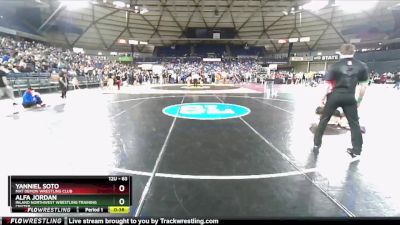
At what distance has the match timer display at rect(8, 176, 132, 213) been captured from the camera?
207cm

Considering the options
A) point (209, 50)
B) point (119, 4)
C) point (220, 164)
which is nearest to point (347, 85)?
point (220, 164)

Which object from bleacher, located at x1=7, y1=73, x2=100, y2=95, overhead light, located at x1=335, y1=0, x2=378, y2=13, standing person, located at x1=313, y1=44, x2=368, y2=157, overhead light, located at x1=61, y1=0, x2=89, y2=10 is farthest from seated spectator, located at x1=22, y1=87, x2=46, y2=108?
overhead light, located at x1=61, y1=0, x2=89, y2=10

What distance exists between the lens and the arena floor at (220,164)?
2357mm

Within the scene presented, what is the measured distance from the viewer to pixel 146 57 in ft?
139

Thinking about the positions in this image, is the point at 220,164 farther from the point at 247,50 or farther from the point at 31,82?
the point at 247,50

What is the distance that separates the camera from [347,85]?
3.69m

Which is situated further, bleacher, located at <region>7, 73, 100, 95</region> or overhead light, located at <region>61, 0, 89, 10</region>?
overhead light, located at <region>61, 0, 89, 10</region>

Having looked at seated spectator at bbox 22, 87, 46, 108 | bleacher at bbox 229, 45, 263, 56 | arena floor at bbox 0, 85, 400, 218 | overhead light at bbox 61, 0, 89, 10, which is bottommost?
arena floor at bbox 0, 85, 400, 218

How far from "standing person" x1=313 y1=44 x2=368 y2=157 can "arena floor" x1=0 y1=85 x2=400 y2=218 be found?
A: 1.69 ft

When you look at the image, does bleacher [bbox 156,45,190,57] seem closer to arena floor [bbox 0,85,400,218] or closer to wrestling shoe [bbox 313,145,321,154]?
arena floor [bbox 0,85,400,218]

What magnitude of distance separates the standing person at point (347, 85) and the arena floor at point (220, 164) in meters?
0.52

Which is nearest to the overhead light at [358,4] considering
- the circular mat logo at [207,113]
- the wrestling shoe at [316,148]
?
the circular mat logo at [207,113]

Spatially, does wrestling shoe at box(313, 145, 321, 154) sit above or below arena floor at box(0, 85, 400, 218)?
Answer: above

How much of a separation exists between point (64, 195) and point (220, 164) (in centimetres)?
200
